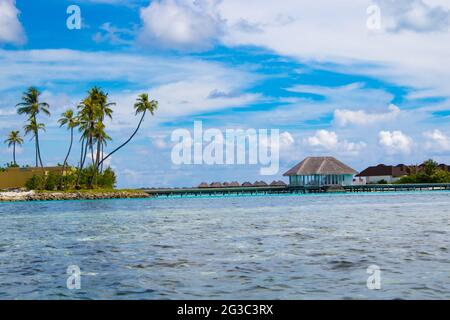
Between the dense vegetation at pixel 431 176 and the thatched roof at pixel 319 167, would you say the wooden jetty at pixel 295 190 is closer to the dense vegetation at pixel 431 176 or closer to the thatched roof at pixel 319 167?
the thatched roof at pixel 319 167

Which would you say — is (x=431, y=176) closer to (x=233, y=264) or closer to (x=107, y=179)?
(x=107, y=179)

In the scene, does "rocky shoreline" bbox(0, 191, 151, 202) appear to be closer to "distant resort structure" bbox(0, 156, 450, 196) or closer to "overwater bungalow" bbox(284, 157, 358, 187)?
"distant resort structure" bbox(0, 156, 450, 196)

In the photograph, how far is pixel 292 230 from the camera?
22.5m

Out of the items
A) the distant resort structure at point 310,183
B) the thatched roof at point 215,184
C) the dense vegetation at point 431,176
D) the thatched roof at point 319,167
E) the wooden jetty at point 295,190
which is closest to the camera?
the distant resort structure at point 310,183

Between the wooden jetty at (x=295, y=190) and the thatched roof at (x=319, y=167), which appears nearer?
the thatched roof at (x=319, y=167)

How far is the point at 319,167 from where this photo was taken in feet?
306

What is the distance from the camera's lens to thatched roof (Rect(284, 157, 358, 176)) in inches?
3652

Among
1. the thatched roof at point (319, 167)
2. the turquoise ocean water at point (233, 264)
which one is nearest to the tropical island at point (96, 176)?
the thatched roof at point (319, 167)

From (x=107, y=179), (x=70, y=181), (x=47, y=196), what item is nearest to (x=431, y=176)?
(x=107, y=179)

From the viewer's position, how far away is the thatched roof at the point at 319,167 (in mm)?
92750

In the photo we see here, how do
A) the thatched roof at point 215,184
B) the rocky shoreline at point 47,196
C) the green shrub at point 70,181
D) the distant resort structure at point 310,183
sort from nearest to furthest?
the rocky shoreline at point 47,196, the green shrub at point 70,181, the distant resort structure at point 310,183, the thatched roof at point 215,184

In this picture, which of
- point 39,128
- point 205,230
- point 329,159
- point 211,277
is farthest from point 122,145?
point 211,277

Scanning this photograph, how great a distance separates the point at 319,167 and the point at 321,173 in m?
1.44
